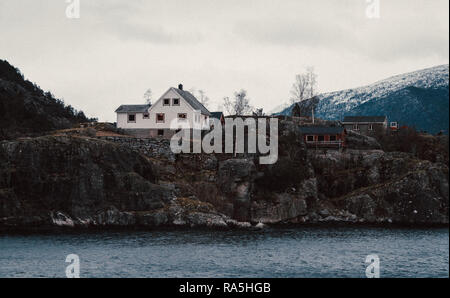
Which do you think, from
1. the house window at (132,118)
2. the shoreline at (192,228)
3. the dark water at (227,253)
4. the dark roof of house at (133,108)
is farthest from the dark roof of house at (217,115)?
the dark water at (227,253)

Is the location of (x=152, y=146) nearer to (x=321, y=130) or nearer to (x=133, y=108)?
(x=133, y=108)

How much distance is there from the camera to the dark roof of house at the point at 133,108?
104 metres

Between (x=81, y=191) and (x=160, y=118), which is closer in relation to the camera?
(x=81, y=191)

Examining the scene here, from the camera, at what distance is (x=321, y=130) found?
11550 centimetres

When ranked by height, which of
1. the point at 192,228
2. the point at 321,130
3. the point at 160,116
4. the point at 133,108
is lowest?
the point at 192,228

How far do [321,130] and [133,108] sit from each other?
119 ft

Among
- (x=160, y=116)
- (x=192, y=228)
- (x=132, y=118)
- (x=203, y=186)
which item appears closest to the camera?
(x=192, y=228)

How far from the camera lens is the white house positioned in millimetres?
103500

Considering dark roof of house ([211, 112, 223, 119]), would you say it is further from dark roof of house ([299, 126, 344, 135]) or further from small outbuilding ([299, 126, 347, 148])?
small outbuilding ([299, 126, 347, 148])

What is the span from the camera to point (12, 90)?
119 m

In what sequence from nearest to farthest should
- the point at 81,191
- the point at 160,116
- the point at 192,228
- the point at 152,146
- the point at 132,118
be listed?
the point at 192,228, the point at 81,191, the point at 152,146, the point at 160,116, the point at 132,118

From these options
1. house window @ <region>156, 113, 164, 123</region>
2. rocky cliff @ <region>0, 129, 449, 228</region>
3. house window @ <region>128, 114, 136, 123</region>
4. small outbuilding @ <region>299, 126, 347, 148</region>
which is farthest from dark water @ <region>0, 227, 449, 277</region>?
small outbuilding @ <region>299, 126, 347, 148</region>

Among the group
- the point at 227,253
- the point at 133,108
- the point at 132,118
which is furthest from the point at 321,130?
the point at 227,253
